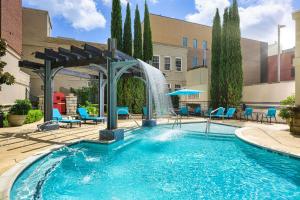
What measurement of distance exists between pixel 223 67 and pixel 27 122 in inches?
599

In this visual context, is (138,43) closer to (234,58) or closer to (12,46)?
(234,58)

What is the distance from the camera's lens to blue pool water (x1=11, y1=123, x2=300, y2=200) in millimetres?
4145

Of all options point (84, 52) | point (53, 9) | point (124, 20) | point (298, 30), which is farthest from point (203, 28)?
point (84, 52)

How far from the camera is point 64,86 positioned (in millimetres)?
24031

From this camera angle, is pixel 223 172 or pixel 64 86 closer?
pixel 223 172

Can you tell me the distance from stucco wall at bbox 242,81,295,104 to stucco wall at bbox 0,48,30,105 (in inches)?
699

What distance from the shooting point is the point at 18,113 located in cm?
1173

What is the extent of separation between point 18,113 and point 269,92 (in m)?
16.5

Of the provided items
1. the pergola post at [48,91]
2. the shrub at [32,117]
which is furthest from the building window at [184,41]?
the pergola post at [48,91]

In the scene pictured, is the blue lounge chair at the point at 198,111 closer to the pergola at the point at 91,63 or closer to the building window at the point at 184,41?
the pergola at the point at 91,63

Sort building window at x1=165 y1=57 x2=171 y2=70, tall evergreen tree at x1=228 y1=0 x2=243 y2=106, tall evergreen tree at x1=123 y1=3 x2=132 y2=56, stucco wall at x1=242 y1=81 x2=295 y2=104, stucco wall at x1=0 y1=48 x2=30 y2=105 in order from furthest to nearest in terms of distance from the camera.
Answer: building window at x1=165 y1=57 x2=171 y2=70
tall evergreen tree at x1=123 y1=3 x2=132 y2=56
tall evergreen tree at x1=228 y1=0 x2=243 y2=106
stucco wall at x1=242 y1=81 x2=295 y2=104
stucco wall at x1=0 y1=48 x2=30 y2=105

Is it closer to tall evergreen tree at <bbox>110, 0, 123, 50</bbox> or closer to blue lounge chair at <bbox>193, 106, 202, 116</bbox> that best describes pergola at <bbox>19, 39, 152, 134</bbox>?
tall evergreen tree at <bbox>110, 0, 123, 50</bbox>

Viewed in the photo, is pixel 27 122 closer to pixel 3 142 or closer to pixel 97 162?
pixel 3 142

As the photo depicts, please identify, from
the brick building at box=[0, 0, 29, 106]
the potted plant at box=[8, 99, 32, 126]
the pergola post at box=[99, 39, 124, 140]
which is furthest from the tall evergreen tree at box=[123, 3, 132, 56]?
the pergola post at box=[99, 39, 124, 140]
